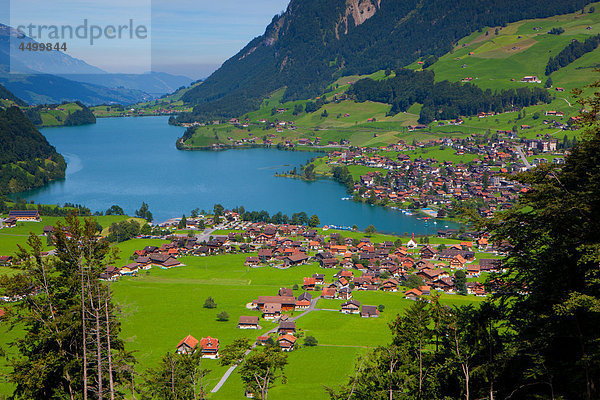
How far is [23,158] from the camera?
110750 millimetres

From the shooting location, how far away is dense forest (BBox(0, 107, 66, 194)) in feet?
327

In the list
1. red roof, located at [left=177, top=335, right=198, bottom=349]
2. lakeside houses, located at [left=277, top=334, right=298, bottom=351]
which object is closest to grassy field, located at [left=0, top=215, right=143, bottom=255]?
red roof, located at [left=177, top=335, right=198, bottom=349]

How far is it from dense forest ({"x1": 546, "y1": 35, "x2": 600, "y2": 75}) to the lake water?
2990 inches

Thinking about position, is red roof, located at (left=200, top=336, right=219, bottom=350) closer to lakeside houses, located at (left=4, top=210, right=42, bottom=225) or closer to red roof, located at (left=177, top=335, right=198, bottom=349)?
red roof, located at (left=177, top=335, right=198, bottom=349)

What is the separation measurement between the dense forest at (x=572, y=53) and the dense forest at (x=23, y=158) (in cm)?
13216

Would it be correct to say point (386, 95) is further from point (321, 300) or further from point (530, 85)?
point (321, 300)

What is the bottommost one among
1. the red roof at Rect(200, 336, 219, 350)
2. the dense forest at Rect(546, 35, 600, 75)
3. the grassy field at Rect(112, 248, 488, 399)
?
the grassy field at Rect(112, 248, 488, 399)

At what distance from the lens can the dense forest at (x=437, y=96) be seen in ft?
461

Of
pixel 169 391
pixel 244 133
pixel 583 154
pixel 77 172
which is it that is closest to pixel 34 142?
pixel 77 172

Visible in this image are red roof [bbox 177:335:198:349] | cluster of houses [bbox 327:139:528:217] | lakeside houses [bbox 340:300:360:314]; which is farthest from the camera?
cluster of houses [bbox 327:139:528:217]

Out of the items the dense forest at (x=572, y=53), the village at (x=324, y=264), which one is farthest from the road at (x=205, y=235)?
the dense forest at (x=572, y=53)

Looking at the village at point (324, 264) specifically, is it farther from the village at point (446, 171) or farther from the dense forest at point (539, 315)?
the dense forest at point (539, 315)

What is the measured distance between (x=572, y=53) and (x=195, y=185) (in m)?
116

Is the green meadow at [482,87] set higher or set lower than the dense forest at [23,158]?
higher
